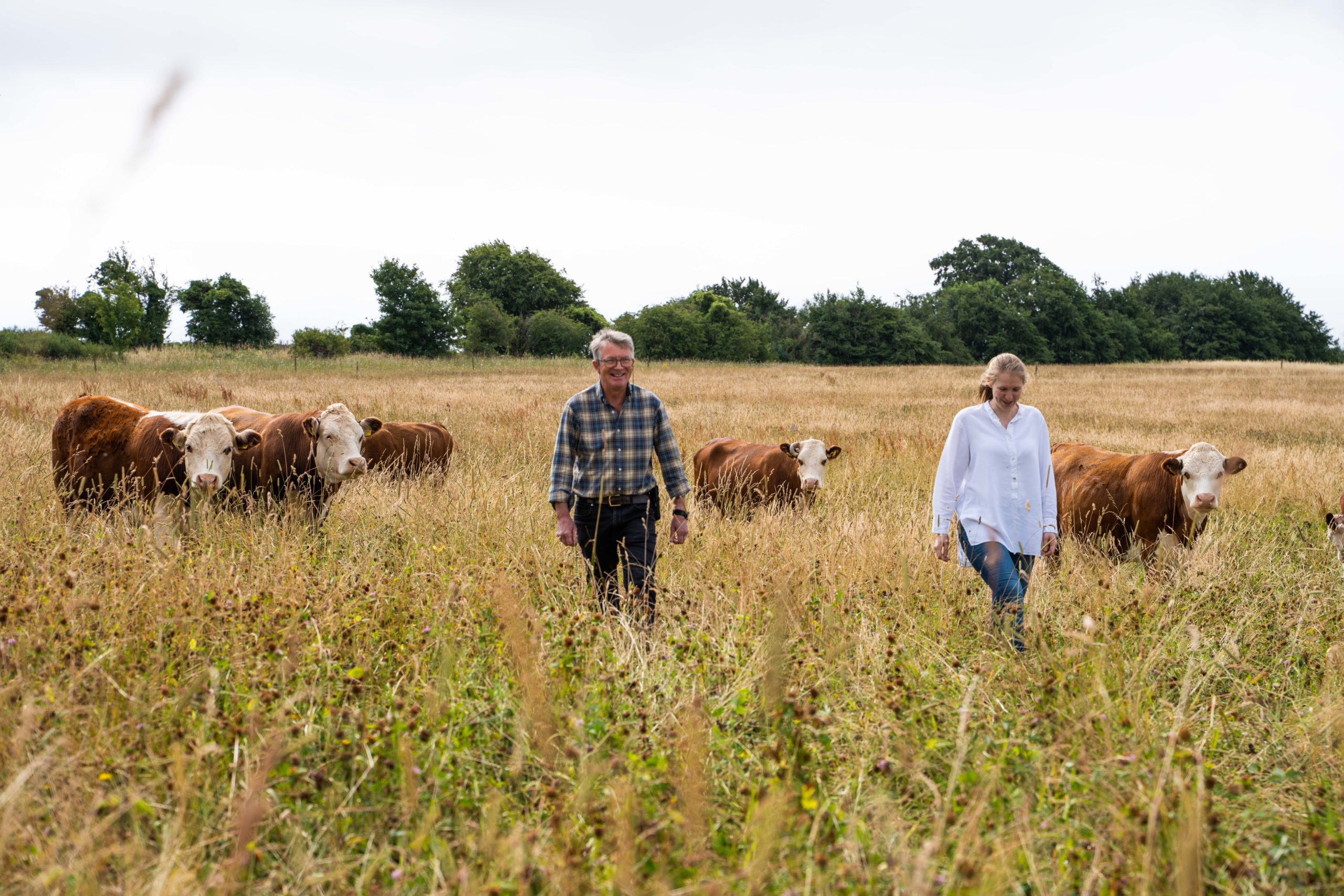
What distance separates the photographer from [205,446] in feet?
22.2

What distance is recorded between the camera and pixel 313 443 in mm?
7387

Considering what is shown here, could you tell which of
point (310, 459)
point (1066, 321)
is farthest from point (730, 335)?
point (310, 459)

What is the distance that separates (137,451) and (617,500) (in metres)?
4.86

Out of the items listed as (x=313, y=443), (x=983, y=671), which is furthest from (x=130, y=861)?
(x=313, y=443)

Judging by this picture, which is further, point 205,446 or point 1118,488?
point 1118,488

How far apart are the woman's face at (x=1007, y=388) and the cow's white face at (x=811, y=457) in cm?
367

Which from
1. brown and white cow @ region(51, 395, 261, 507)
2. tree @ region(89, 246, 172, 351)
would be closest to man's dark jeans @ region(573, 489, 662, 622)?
brown and white cow @ region(51, 395, 261, 507)

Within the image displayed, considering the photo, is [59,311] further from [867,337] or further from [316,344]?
[867,337]

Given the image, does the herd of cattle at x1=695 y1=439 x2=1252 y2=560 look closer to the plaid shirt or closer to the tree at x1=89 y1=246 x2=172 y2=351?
the plaid shirt

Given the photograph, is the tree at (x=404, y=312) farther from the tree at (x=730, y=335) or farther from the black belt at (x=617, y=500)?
the black belt at (x=617, y=500)

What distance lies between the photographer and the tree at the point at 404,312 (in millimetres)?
59562

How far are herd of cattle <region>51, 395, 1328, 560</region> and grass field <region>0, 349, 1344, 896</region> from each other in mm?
345

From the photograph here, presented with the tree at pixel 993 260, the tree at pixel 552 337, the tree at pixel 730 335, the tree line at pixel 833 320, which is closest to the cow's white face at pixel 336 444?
the tree line at pixel 833 320

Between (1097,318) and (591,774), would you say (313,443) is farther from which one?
(1097,318)
